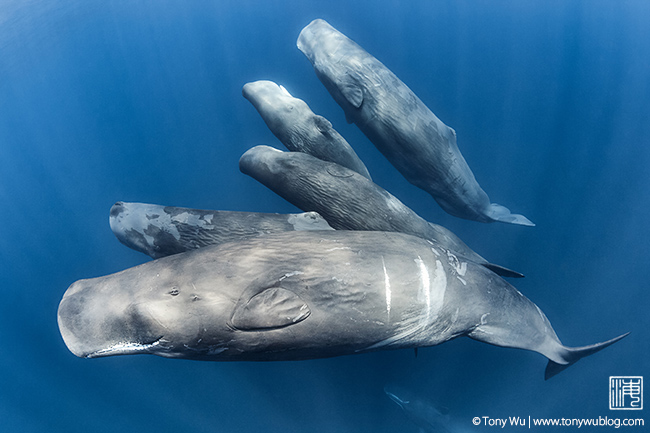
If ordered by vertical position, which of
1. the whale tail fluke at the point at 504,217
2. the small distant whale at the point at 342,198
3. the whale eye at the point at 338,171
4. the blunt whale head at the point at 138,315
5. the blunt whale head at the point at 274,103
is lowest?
the blunt whale head at the point at 138,315

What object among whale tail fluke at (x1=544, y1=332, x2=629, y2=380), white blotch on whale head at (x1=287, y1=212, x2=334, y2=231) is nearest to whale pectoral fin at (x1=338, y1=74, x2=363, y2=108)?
white blotch on whale head at (x1=287, y1=212, x2=334, y2=231)

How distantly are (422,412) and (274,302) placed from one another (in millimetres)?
5074

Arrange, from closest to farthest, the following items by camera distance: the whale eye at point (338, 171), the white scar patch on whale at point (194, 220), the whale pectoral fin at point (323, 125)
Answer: the white scar patch on whale at point (194, 220), the whale eye at point (338, 171), the whale pectoral fin at point (323, 125)

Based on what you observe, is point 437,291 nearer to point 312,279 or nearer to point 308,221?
point 312,279

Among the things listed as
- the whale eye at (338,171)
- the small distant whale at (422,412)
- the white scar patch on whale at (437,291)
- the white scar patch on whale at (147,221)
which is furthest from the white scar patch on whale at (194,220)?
the small distant whale at (422,412)

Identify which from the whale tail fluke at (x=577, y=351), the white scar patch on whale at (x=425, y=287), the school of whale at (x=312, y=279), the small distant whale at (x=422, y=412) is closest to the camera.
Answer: the school of whale at (x=312, y=279)

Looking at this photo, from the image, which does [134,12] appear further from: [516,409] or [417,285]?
[516,409]

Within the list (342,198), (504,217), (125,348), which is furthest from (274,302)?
(504,217)

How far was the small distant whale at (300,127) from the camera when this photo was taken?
17.7 feet

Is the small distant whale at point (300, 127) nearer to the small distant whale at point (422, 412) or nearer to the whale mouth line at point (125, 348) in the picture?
the whale mouth line at point (125, 348)

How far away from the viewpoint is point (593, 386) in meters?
6.96

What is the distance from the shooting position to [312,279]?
10.9 ft

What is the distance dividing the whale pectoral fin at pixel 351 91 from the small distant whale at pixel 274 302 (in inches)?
104

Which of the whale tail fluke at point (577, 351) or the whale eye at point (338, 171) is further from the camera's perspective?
the whale eye at point (338, 171)
